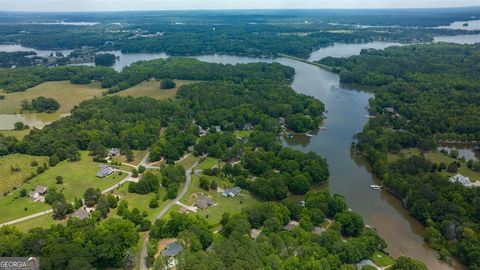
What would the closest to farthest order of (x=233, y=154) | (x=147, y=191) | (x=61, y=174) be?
1. (x=147, y=191)
2. (x=61, y=174)
3. (x=233, y=154)

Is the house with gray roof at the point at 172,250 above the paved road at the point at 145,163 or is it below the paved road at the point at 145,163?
above

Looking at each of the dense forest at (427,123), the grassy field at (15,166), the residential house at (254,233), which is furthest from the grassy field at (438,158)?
the grassy field at (15,166)

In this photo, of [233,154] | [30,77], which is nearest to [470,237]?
[233,154]

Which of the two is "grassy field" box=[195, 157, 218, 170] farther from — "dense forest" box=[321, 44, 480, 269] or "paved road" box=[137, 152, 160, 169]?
"dense forest" box=[321, 44, 480, 269]

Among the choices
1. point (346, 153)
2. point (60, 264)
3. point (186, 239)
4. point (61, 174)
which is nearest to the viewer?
point (60, 264)

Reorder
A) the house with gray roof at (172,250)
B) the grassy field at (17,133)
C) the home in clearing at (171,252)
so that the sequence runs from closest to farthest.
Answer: the home in clearing at (171,252) → the house with gray roof at (172,250) → the grassy field at (17,133)

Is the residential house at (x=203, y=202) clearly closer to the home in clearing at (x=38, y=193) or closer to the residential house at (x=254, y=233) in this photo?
the residential house at (x=254, y=233)

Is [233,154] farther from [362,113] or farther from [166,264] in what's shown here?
[362,113]

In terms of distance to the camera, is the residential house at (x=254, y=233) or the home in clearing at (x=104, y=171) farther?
the home in clearing at (x=104, y=171)
